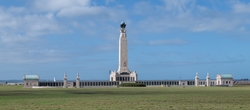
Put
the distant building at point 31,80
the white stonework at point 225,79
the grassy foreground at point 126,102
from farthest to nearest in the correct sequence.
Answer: the white stonework at point 225,79 < the distant building at point 31,80 < the grassy foreground at point 126,102

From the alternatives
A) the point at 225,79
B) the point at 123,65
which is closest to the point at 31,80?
the point at 123,65

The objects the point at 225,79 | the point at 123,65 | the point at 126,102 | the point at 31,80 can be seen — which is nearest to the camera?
the point at 126,102

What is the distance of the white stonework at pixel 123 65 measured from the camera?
502ft

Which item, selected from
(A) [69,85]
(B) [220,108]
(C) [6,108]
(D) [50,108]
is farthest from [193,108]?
(A) [69,85]

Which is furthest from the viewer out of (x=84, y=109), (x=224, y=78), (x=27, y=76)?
(x=224, y=78)

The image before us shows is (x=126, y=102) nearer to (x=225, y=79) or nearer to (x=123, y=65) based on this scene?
(x=225, y=79)

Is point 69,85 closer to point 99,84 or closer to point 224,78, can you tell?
point 99,84

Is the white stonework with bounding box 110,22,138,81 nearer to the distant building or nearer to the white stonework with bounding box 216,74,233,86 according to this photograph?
the distant building

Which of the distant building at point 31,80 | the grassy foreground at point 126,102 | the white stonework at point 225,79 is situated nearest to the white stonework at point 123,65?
the distant building at point 31,80

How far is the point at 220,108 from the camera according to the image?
3112 cm

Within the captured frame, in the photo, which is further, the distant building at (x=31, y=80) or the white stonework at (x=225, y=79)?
the white stonework at (x=225, y=79)

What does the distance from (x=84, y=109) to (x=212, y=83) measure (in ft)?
421

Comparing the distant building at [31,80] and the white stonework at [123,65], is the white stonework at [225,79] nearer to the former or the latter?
the white stonework at [123,65]

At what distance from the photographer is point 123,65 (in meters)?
156
